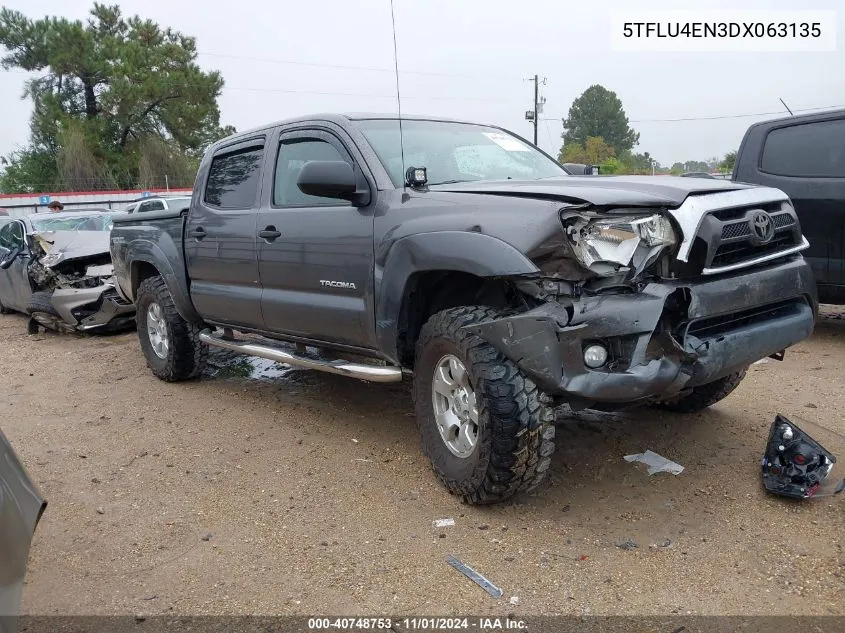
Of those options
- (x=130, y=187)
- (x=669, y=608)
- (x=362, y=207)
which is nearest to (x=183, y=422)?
(x=362, y=207)

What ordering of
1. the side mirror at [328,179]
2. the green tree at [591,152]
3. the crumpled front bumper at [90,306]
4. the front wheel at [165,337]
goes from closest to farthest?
the side mirror at [328,179], the front wheel at [165,337], the crumpled front bumper at [90,306], the green tree at [591,152]

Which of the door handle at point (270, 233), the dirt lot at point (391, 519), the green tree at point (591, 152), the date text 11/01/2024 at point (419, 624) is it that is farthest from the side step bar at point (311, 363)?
the green tree at point (591, 152)

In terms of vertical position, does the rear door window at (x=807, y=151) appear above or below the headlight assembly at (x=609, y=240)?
above

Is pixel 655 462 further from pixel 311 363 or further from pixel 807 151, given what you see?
pixel 807 151

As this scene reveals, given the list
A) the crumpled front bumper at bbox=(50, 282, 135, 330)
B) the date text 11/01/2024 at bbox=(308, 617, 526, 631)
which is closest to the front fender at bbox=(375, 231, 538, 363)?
the date text 11/01/2024 at bbox=(308, 617, 526, 631)

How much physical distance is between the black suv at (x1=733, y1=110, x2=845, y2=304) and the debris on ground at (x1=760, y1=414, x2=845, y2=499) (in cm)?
302

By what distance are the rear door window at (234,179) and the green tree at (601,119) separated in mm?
87005

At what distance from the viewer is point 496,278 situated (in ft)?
10.6

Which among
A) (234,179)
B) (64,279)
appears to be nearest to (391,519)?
(234,179)

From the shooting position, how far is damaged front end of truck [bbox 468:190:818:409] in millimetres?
2918

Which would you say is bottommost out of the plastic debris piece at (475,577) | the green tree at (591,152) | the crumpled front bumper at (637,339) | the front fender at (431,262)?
the plastic debris piece at (475,577)

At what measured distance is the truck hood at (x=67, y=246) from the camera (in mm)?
8797

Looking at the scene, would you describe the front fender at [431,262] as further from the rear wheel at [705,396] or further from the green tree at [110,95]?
the green tree at [110,95]

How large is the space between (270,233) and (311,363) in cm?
85
